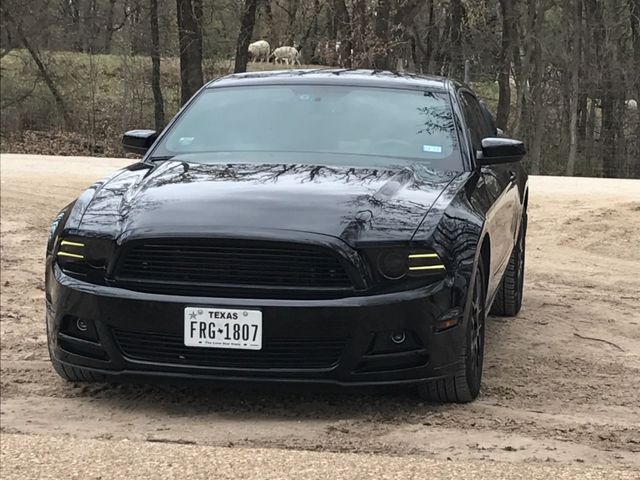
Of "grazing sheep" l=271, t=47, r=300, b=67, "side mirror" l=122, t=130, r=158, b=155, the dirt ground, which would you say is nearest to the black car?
the dirt ground

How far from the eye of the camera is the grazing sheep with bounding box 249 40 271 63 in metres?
37.5

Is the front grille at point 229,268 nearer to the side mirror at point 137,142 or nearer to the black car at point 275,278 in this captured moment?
the black car at point 275,278

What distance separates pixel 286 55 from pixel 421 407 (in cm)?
3368

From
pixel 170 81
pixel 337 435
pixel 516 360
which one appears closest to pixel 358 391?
pixel 337 435

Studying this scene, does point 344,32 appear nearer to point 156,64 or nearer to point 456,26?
Answer: point 156,64

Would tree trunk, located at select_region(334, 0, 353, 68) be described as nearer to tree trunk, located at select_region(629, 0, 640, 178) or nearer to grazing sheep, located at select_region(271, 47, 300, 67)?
tree trunk, located at select_region(629, 0, 640, 178)

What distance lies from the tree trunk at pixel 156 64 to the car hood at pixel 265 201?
23.9 metres

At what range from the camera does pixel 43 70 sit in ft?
98.4

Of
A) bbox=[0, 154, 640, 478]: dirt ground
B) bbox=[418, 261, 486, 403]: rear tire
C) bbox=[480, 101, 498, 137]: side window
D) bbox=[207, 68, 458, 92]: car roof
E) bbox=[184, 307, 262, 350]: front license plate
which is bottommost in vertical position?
bbox=[0, 154, 640, 478]: dirt ground

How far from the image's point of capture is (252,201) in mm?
4344

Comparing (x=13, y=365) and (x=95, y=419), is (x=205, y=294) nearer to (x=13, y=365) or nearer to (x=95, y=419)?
(x=95, y=419)

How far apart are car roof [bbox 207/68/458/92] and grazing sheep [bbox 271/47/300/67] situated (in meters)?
31.2

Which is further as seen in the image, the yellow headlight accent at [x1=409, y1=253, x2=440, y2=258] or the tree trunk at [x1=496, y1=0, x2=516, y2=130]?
the tree trunk at [x1=496, y1=0, x2=516, y2=130]

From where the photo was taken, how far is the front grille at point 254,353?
4.12 metres
